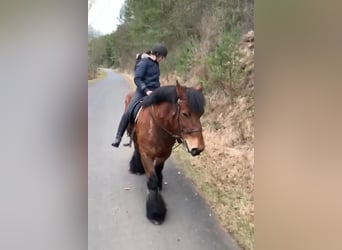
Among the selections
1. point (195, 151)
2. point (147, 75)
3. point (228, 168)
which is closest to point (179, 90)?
point (147, 75)

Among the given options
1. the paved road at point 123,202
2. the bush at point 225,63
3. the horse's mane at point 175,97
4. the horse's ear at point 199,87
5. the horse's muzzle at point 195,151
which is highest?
the bush at point 225,63

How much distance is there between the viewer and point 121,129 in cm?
186

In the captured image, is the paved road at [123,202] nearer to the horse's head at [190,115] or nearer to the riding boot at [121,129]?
the riding boot at [121,129]

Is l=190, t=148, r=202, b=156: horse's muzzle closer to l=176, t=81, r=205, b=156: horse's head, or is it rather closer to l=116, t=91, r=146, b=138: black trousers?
l=176, t=81, r=205, b=156: horse's head

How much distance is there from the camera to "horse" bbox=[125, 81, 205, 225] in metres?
1.85

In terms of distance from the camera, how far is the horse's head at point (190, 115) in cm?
184

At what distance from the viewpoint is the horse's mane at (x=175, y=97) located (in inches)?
72.6

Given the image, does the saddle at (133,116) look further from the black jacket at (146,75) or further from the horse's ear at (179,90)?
the horse's ear at (179,90)

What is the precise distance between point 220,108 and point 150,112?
0.97ft

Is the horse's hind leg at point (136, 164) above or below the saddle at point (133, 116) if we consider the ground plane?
below

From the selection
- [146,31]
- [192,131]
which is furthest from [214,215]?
[146,31]

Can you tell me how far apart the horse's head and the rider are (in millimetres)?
111

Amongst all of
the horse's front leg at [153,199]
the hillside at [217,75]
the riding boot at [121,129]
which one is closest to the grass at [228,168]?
the hillside at [217,75]
